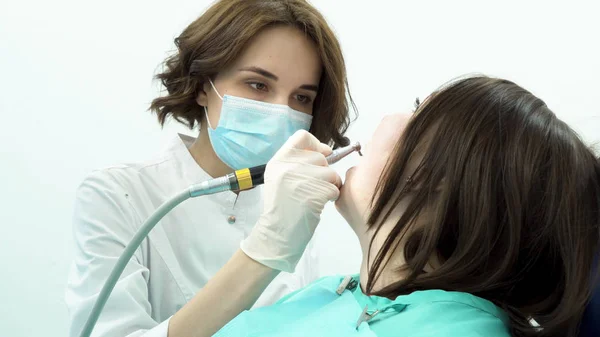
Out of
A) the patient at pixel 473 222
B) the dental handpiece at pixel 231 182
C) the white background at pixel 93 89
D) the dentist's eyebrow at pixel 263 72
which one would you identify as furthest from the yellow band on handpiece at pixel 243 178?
the white background at pixel 93 89

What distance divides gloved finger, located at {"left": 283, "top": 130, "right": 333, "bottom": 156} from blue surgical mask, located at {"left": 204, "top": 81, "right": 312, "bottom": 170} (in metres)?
0.32

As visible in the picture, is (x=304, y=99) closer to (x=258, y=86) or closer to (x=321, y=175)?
(x=258, y=86)

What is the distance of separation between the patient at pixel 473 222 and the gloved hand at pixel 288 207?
0.25 ft

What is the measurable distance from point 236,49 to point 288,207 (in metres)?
0.58

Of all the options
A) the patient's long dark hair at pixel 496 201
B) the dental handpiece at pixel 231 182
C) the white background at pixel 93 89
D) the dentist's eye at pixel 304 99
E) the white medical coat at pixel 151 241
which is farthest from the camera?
the white background at pixel 93 89

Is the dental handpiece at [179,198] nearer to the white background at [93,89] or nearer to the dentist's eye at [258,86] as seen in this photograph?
the dentist's eye at [258,86]

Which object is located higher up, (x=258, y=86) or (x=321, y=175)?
(x=258, y=86)

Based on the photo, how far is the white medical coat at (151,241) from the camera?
1345 mm

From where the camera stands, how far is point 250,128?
1.55 m

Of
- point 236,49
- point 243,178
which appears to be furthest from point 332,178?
point 236,49

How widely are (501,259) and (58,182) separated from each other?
184 cm

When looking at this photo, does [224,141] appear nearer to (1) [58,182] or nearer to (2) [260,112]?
(2) [260,112]

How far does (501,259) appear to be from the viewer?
1.03 metres

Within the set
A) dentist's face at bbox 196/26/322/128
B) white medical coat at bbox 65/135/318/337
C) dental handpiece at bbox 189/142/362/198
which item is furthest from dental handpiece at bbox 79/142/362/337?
dentist's face at bbox 196/26/322/128
